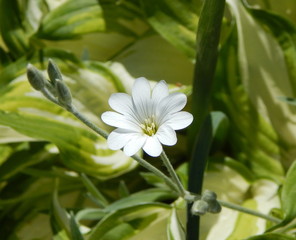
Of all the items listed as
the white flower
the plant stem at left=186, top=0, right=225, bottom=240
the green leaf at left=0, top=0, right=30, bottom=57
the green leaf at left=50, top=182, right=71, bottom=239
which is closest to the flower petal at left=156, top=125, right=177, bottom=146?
the white flower

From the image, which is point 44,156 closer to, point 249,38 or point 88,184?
point 88,184

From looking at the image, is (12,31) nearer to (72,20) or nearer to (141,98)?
(72,20)

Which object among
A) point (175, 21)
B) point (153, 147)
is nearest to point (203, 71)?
point (175, 21)

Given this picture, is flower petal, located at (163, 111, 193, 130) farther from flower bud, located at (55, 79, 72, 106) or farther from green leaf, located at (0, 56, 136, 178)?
green leaf, located at (0, 56, 136, 178)

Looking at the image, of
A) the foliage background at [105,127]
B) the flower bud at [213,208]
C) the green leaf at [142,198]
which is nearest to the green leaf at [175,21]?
the foliage background at [105,127]

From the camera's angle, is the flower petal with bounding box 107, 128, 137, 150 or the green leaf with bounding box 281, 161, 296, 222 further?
the green leaf with bounding box 281, 161, 296, 222

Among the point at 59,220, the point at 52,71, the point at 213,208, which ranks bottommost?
the point at 59,220

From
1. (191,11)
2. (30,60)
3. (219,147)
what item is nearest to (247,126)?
(219,147)
